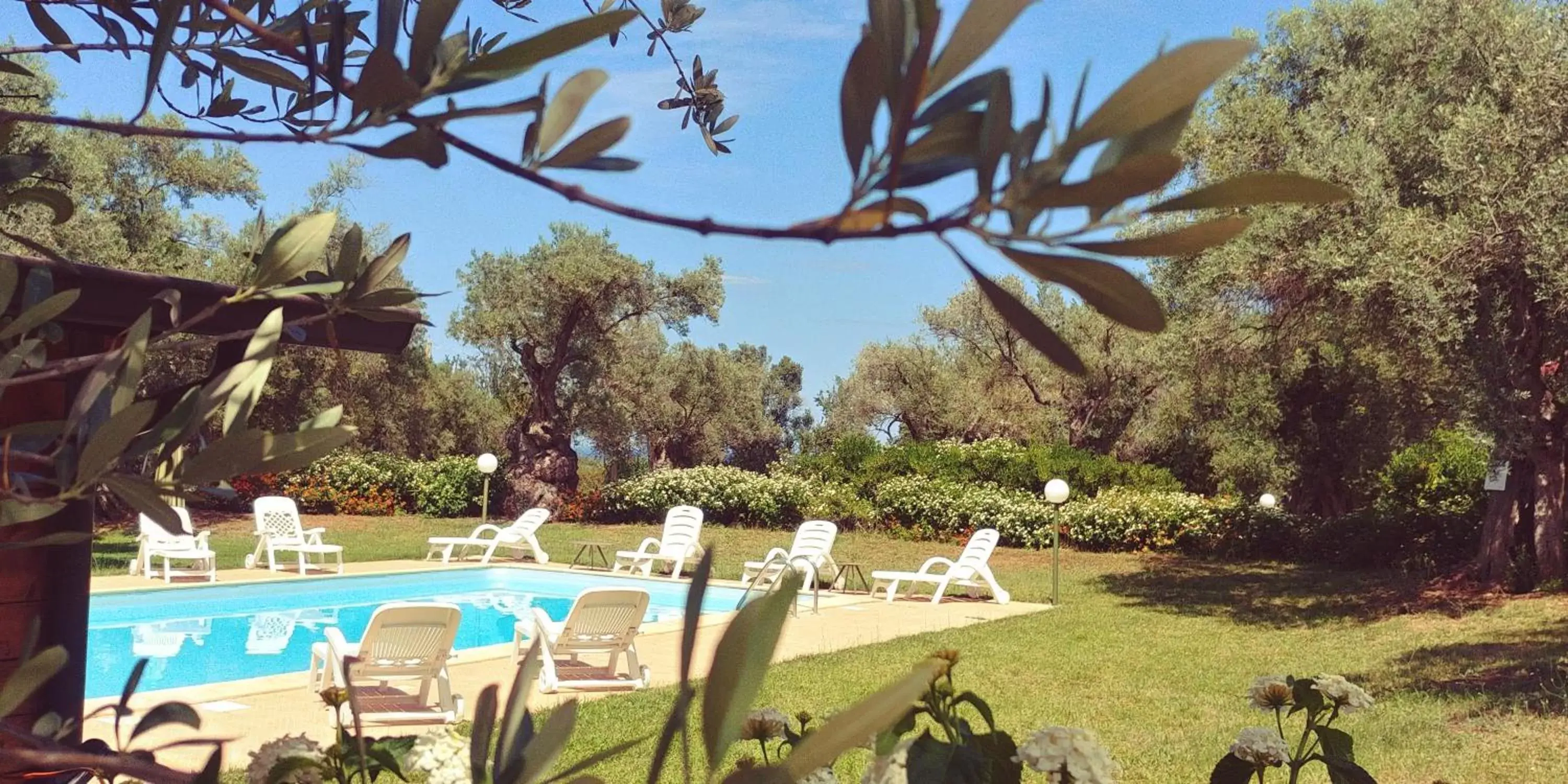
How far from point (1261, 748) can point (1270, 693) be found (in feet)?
1.12

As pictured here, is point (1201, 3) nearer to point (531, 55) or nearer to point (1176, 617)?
point (531, 55)

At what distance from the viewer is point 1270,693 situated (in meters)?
2.04

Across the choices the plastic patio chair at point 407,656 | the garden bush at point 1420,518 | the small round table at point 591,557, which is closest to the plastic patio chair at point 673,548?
the small round table at point 591,557

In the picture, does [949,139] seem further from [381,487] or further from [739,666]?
[381,487]

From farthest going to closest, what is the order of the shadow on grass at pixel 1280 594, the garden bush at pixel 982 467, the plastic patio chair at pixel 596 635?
the garden bush at pixel 982 467
the shadow on grass at pixel 1280 594
the plastic patio chair at pixel 596 635

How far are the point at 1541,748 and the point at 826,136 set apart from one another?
254 inches

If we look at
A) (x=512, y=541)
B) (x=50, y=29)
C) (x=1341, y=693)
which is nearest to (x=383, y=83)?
(x=50, y=29)

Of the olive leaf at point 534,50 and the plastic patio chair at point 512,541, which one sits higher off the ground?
the olive leaf at point 534,50

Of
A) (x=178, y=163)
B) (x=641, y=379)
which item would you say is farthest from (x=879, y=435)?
(x=178, y=163)

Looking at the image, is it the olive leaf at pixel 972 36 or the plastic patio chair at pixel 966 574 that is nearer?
the olive leaf at pixel 972 36

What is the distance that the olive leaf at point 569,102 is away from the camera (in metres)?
0.60

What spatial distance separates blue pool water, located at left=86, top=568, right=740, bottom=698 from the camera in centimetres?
880

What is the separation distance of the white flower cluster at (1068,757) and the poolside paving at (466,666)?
772 millimetres

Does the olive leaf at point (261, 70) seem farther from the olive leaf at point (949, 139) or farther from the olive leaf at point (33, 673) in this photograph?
the olive leaf at point (949, 139)
